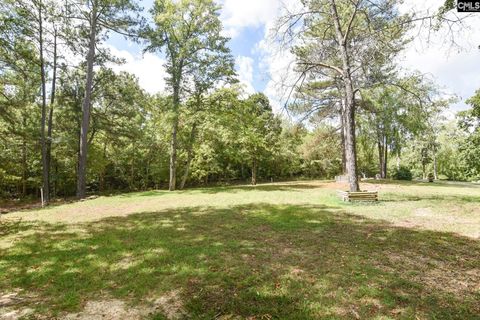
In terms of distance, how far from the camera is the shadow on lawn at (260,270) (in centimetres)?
344

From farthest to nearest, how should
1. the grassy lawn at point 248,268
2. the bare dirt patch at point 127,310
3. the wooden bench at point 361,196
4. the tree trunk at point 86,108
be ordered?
the tree trunk at point 86,108, the wooden bench at point 361,196, the grassy lawn at point 248,268, the bare dirt patch at point 127,310

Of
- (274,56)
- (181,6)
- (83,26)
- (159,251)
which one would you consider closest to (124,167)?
(83,26)

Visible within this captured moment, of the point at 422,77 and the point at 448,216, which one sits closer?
the point at 448,216

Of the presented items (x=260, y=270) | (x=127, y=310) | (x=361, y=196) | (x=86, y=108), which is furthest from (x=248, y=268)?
(x=86, y=108)

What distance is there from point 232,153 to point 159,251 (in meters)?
21.1

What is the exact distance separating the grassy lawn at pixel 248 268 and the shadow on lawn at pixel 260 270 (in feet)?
0.07

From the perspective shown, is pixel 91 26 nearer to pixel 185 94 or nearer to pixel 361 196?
pixel 185 94

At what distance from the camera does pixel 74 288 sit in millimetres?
4043

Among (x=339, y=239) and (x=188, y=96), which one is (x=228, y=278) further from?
(x=188, y=96)

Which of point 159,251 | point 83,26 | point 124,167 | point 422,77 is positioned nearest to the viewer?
point 159,251

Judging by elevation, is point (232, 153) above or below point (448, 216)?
above

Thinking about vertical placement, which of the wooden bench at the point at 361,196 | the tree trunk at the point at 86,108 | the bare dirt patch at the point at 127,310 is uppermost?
the tree trunk at the point at 86,108

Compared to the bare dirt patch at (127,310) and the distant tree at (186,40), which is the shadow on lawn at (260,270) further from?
the distant tree at (186,40)

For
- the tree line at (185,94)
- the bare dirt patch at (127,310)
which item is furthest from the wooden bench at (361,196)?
the bare dirt patch at (127,310)
